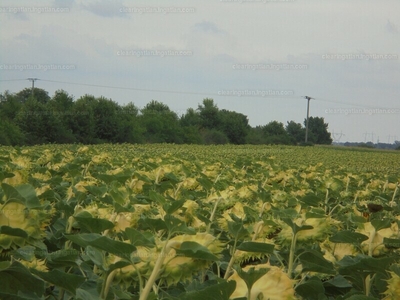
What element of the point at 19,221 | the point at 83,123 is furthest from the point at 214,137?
the point at 19,221

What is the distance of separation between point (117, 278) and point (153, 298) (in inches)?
5.8

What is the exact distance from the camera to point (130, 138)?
44.2 metres

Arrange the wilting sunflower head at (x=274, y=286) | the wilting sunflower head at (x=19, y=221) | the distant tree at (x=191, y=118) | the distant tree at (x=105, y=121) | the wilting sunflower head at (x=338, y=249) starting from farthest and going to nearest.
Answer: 1. the distant tree at (x=191, y=118)
2. the distant tree at (x=105, y=121)
3. the wilting sunflower head at (x=338, y=249)
4. the wilting sunflower head at (x=19, y=221)
5. the wilting sunflower head at (x=274, y=286)

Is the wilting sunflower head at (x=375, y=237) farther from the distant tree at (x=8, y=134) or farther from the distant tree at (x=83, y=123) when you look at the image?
the distant tree at (x=83, y=123)

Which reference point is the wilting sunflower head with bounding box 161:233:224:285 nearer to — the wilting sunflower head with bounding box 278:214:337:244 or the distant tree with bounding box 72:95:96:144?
the wilting sunflower head with bounding box 278:214:337:244

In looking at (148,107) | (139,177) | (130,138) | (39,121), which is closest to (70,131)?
(39,121)

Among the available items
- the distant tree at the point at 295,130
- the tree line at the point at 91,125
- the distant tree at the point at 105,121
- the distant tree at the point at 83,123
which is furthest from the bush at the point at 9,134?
the distant tree at the point at 295,130

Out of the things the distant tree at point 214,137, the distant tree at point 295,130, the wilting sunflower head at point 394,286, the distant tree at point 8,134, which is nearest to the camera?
the wilting sunflower head at point 394,286

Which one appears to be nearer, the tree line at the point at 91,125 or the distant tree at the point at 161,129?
the tree line at the point at 91,125

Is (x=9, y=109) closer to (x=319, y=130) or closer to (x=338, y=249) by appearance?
(x=338, y=249)

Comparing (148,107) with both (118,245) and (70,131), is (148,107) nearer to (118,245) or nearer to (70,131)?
(70,131)

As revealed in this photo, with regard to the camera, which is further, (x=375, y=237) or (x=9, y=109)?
(x=9, y=109)

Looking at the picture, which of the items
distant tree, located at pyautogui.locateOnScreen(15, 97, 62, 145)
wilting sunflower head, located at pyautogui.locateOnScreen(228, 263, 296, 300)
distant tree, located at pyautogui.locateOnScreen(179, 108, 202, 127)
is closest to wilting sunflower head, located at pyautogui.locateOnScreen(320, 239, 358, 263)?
wilting sunflower head, located at pyautogui.locateOnScreen(228, 263, 296, 300)

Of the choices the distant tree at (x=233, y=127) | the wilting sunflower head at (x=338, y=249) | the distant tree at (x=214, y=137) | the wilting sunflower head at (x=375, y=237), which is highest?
the distant tree at (x=233, y=127)
